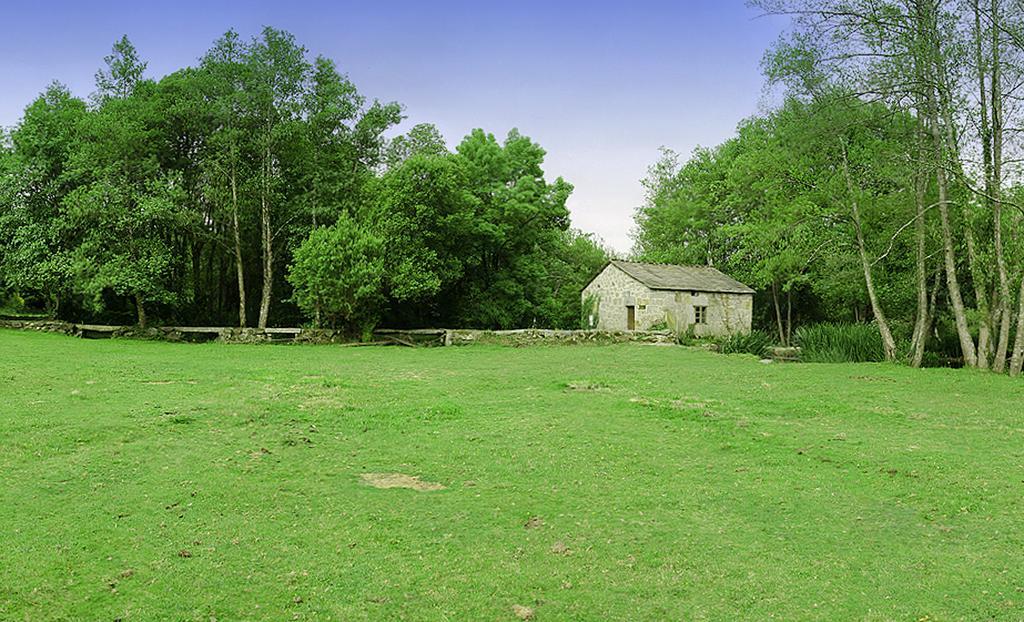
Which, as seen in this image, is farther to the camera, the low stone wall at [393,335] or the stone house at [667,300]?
the stone house at [667,300]

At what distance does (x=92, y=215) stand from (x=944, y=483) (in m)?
29.2

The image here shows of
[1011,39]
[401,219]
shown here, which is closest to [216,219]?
[401,219]

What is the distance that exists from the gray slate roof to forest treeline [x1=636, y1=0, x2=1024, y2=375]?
4.10m

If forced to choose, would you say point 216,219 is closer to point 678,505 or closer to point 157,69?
point 157,69

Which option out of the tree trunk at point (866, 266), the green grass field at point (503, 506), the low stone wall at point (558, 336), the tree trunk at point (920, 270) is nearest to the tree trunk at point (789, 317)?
the low stone wall at point (558, 336)

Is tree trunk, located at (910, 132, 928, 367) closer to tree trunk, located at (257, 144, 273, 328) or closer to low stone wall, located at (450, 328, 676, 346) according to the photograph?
low stone wall, located at (450, 328, 676, 346)

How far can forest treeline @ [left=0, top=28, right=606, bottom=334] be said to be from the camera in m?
27.1

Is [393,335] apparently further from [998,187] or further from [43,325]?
[998,187]

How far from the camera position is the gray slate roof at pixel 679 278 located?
29766 mm

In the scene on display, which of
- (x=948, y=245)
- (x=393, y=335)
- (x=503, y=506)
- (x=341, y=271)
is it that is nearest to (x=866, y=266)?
(x=948, y=245)

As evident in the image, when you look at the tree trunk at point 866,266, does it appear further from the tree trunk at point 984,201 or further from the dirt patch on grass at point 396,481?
the dirt patch on grass at point 396,481

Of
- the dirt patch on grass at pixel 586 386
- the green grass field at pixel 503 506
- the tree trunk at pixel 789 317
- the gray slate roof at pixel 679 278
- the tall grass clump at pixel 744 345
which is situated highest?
the gray slate roof at pixel 679 278

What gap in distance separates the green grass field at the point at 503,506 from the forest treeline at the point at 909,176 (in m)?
6.79

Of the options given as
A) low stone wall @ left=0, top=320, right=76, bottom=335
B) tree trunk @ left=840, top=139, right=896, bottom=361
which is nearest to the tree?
low stone wall @ left=0, top=320, right=76, bottom=335
